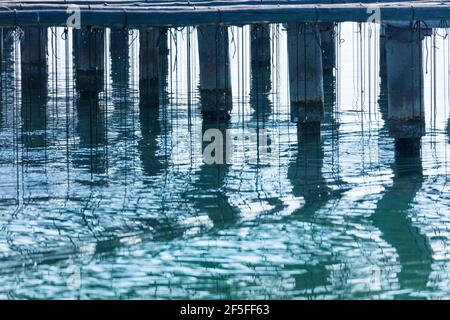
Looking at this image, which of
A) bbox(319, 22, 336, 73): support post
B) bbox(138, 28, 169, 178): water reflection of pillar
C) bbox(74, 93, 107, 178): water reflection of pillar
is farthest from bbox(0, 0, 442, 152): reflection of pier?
bbox(319, 22, 336, 73): support post

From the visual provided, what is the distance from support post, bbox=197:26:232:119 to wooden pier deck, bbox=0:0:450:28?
5.23 metres

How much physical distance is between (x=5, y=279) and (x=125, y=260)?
1720 millimetres

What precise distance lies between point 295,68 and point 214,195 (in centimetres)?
647

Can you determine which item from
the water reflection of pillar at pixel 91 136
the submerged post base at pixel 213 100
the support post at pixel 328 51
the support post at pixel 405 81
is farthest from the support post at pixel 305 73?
the support post at pixel 328 51

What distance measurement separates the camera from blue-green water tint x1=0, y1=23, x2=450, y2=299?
17.2m

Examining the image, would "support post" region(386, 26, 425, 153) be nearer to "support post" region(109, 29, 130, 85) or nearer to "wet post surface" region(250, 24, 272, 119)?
"wet post surface" region(250, 24, 272, 119)

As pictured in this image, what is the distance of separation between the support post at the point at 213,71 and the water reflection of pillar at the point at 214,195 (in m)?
3.70

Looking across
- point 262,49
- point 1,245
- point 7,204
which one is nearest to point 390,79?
point 7,204

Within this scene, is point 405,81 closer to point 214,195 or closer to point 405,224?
point 214,195

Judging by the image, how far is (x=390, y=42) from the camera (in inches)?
992

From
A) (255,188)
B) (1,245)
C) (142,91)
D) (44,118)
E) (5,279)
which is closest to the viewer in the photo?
(5,279)

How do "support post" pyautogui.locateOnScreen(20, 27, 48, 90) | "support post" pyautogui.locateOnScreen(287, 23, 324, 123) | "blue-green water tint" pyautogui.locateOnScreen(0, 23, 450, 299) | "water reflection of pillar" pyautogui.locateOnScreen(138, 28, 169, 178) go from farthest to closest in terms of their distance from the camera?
"support post" pyautogui.locateOnScreen(20, 27, 48, 90) → "support post" pyautogui.locateOnScreen(287, 23, 324, 123) → "water reflection of pillar" pyautogui.locateOnScreen(138, 28, 169, 178) → "blue-green water tint" pyautogui.locateOnScreen(0, 23, 450, 299)

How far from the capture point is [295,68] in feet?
93.2
